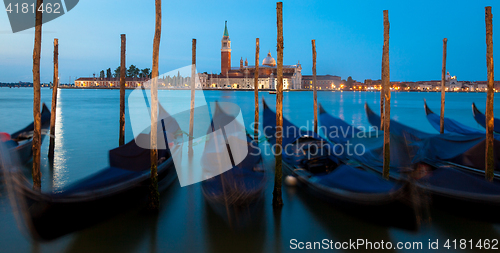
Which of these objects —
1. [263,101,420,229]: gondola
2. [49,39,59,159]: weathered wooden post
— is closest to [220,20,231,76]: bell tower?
[49,39,59,159]: weathered wooden post

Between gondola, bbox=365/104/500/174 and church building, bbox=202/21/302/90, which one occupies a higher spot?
church building, bbox=202/21/302/90

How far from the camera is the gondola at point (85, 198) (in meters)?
2.37

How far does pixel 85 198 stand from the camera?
265cm

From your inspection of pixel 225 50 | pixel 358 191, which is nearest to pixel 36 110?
pixel 358 191

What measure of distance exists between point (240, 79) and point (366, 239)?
61.7 meters

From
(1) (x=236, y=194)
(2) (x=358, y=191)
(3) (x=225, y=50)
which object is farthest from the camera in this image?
(3) (x=225, y=50)

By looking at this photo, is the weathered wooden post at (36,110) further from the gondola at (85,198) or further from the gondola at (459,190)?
the gondola at (459,190)

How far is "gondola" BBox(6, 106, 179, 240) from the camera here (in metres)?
2.37

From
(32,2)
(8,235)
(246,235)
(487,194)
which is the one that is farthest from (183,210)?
(487,194)

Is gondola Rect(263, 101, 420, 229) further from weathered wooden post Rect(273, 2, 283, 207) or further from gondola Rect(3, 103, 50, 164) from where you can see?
gondola Rect(3, 103, 50, 164)

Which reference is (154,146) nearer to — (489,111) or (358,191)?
(358,191)

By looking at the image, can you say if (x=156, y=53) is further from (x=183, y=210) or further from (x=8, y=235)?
(x=8, y=235)

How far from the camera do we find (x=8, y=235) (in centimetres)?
284

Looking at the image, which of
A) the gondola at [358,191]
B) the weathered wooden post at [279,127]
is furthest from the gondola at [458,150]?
the weathered wooden post at [279,127]
